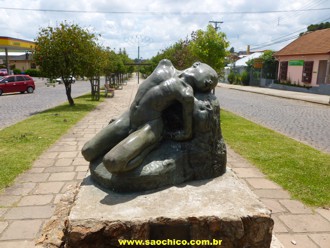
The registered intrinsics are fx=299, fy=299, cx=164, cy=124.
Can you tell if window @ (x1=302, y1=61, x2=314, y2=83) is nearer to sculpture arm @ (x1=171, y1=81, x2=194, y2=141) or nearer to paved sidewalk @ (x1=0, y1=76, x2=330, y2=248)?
paved sidewalk @ (x1=0, y1=76, x2=330, y2=248)

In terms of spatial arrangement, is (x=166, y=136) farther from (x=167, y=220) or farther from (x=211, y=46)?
(x=211, y=46)

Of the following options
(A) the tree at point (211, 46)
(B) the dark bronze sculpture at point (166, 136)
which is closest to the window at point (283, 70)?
(A) the tree at point (211, 46)

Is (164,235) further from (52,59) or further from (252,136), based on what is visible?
(52,59)

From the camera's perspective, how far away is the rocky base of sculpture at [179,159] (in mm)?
2916

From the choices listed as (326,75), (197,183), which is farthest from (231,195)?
(326,75)

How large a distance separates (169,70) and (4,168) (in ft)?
12.4

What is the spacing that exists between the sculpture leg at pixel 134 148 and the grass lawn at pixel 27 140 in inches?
107

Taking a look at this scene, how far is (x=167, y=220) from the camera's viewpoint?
2496 millimetres

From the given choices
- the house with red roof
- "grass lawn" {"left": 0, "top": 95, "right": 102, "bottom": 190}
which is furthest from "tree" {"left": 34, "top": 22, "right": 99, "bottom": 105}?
the house with red roof

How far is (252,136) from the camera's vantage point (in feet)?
27.0

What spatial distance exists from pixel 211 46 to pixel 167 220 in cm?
1073

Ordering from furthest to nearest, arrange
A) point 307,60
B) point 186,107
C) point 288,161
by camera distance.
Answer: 1. point 307,60
2. point 288,161
3. point 186,107

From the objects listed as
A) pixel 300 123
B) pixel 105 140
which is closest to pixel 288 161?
pixel 105 140

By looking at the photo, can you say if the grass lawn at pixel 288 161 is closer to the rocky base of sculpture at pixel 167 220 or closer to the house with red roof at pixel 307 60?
the rocky base of sculpture at pixel 167 220
